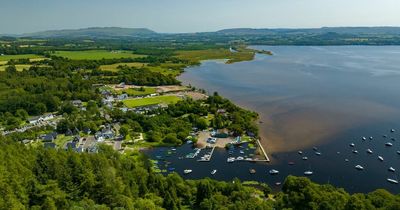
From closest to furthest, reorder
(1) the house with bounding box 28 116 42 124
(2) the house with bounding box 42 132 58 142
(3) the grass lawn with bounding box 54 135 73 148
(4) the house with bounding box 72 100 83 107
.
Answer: (3) the grass lawn with bounding box 54 135 73 148 < (2) the house with bounding box 42 132 58 142 < (1) the house with bounding box 28 116 42 124 < (4) the house with bounding box 72 100 83 107

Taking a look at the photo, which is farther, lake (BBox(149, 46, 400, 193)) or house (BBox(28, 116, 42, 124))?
house (BBox(28, 116, 42, 124))

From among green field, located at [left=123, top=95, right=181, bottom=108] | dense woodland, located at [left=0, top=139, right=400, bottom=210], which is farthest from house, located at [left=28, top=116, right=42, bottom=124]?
dense woodland, located at [left=0, top=139, right=400, bottom=210]

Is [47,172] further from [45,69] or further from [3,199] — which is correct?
[45,69]

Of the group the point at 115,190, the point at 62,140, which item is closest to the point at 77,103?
the point at 62,140

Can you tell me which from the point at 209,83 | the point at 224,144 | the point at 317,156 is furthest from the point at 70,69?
the point at 317,156

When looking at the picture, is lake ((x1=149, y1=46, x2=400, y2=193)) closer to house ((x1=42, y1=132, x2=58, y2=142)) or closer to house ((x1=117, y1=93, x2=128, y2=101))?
house ((x1=42, y1=132, x2=58, y2=142))

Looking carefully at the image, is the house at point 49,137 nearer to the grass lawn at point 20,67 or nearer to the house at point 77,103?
the house at point 77,103

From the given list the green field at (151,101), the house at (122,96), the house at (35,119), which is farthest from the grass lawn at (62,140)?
the house at (122,96)

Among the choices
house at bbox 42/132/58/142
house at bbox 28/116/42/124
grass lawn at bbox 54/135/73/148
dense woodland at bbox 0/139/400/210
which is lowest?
grass lawn at bbox 54/135/73/148
